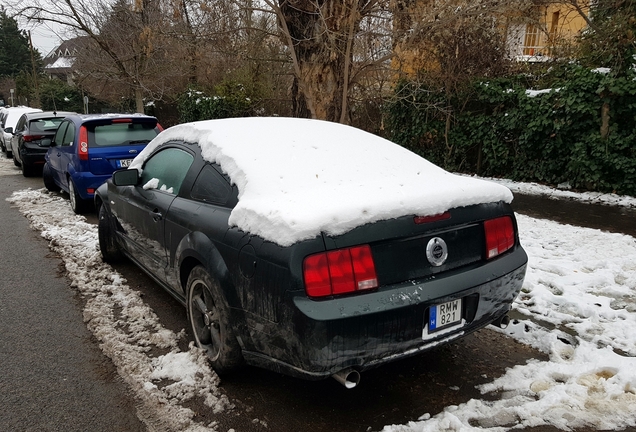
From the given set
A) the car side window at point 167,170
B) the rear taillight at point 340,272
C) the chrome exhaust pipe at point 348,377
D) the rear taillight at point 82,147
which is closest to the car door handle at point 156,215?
the car side window at point 167,170

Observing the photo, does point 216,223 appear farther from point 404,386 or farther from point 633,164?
point 633,164

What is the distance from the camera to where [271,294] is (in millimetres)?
2584

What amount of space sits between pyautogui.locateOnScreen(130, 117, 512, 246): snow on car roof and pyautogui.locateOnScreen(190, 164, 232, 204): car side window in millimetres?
81

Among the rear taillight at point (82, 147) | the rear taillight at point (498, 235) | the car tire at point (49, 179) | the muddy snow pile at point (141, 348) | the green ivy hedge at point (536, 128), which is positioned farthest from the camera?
the car tire at point (49, 179)

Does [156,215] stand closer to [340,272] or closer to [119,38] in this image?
[340,272]

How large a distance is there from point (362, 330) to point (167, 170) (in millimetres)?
2383

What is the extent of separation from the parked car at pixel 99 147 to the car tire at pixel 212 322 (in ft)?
16.3

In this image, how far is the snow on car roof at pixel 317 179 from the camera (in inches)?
102

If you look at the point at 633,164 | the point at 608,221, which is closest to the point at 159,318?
the point at 608,221

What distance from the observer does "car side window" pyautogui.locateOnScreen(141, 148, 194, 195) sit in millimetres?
3793

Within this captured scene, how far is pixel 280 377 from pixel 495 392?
1402mm

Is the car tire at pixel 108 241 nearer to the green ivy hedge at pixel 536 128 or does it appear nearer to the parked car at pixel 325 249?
the parked car at pixel 325 249

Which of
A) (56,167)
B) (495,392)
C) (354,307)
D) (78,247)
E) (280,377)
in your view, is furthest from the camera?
(56,167)

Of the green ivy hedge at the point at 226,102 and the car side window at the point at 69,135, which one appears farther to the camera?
the green ivy hedge at the point at 226,102
